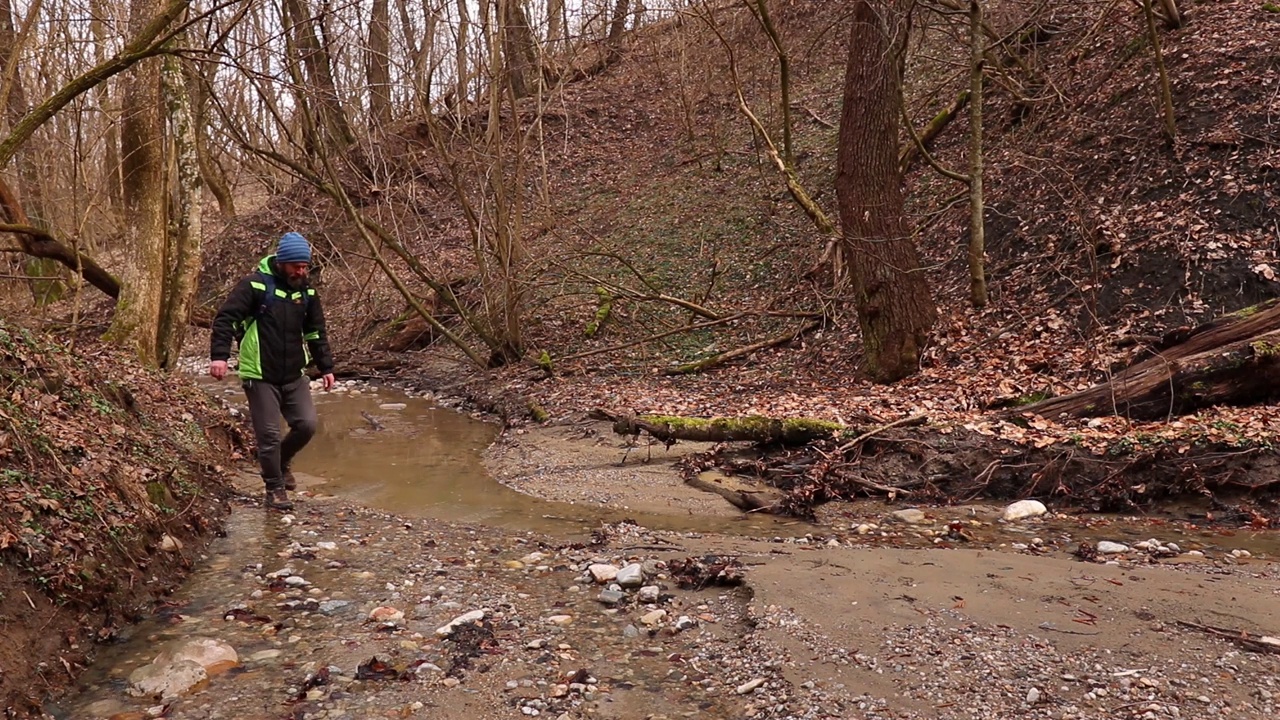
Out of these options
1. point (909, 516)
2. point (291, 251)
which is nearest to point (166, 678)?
point (291, 251)

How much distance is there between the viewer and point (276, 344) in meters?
6.56

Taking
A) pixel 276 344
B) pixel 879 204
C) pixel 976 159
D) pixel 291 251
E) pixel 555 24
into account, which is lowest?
pixel 276 344

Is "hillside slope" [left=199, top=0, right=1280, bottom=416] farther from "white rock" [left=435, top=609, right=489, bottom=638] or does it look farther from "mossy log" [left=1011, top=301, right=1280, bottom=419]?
"white rock" [left=435, top=609, right=489, bottom=638]

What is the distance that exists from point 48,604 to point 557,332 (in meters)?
10.9

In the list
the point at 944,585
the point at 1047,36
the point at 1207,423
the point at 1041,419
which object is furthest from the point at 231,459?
the point at 1047,36

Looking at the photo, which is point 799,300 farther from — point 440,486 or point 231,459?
point 231,459

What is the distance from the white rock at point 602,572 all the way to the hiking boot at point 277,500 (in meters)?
2.83

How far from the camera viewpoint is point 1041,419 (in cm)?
711

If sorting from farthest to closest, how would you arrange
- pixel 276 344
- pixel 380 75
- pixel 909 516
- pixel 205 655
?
1. pixel 380 75
2. pixel 276 344
3. pixel 909 516
4. pixel 205 655

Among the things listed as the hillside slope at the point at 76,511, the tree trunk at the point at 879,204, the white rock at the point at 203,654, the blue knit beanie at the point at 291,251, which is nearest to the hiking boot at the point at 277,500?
the hillside slope at the point at 76,511

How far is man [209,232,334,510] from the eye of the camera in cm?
641

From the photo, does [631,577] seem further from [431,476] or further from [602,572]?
[431,476]

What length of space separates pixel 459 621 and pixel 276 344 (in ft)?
10.3

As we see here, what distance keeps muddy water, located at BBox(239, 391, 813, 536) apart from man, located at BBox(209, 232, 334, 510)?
890 mm
